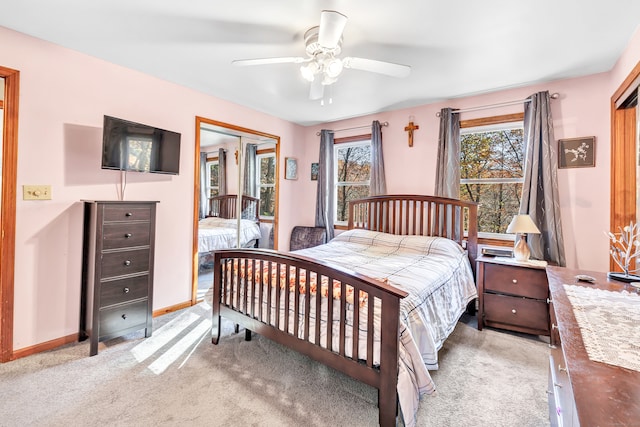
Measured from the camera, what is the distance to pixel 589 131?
2.75 metres

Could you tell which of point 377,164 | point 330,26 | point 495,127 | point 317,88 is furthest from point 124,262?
point 495,127

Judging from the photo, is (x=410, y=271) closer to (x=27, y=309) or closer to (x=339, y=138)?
(x=339, y=138)

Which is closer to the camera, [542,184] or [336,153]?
[542,184]

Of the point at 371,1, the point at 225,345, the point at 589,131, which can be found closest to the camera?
the point at 371,1

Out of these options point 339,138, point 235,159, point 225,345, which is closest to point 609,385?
point 225,345

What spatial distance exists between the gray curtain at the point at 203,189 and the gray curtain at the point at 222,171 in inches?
8.8

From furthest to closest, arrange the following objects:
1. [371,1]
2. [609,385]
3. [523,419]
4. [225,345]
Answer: [225,345] < [371,1] < [523,419] < [609,385]

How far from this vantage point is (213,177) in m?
3.63

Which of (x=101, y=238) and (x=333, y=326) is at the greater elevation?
(x=101, y=238)

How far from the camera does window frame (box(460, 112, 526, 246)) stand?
10.3ft

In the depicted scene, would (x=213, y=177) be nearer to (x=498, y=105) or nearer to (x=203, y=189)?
(x=203, y=189)

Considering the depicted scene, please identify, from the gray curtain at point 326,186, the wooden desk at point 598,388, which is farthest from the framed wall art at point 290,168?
the wooden desk at point 598,388

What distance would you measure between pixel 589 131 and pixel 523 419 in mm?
2639

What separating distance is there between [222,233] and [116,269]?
57.4 inches
